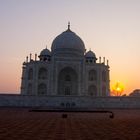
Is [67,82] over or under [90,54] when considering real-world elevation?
under

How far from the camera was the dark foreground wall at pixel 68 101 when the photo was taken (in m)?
34.5

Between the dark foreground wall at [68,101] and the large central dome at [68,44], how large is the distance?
→ 1155cm

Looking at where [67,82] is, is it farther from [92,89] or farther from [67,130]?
[67,130]

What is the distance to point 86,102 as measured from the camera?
35.1 metres

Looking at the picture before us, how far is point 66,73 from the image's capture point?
4506 centimetres

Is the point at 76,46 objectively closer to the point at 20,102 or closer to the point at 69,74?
the point at 69,74

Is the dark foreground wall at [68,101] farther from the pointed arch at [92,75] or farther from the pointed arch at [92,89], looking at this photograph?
the pointed arch at [92,75]

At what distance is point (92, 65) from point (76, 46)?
4.34 m

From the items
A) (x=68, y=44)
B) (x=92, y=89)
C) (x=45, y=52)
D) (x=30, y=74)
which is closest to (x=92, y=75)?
(x=92, y=89)

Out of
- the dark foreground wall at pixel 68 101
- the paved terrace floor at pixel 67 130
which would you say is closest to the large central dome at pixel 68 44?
the dark foreground wall at pixel 68 101

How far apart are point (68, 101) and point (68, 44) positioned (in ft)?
43.4

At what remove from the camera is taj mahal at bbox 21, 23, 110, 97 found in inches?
1671

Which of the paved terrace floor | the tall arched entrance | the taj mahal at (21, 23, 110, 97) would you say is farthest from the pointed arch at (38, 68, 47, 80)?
the paved terrace floor

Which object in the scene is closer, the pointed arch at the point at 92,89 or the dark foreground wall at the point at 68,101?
the dark foreground wall at the point at 68,101
